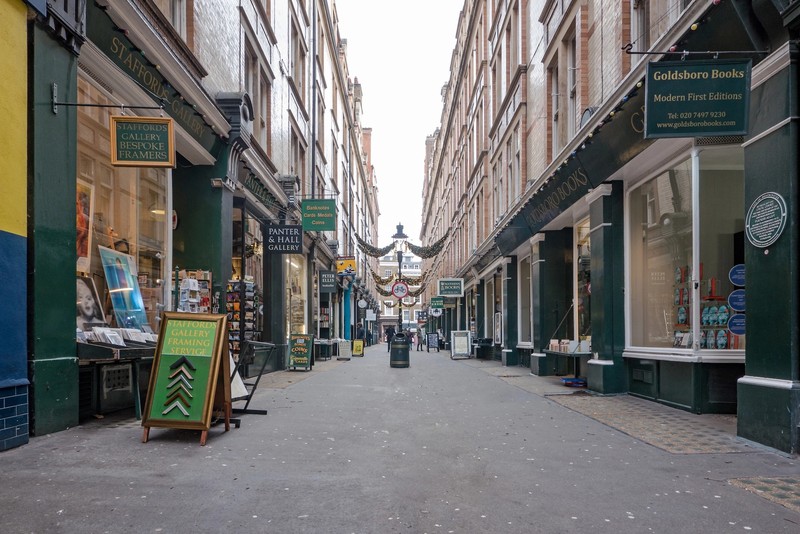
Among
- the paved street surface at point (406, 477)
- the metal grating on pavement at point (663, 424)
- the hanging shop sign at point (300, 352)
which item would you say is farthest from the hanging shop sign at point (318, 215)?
the paved street surface at point (406, 477)

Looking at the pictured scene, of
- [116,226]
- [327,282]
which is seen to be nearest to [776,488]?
[116,226]

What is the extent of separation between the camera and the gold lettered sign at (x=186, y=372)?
6.11m

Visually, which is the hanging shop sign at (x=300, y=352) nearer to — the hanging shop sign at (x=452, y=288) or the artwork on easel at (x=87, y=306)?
the artwork on easel at (x=87, y=306)

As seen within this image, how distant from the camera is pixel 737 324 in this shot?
8328mm

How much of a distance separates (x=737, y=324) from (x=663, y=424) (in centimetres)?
185

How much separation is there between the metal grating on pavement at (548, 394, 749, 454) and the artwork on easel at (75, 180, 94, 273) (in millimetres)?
6738

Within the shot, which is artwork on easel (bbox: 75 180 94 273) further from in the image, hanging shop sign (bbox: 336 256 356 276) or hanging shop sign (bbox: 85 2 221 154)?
hanging shop sign (bbox: 336 256 356 276)

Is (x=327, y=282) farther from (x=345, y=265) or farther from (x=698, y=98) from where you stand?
(x=698, y=98)

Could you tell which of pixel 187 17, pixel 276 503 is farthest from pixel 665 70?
pixel 187 17

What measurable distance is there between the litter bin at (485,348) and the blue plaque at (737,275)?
17352mm

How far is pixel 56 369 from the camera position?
6.21 m

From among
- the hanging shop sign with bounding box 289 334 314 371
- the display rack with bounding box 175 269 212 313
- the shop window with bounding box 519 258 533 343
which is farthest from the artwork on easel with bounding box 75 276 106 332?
the shop window with bounding box 519 258 533 343

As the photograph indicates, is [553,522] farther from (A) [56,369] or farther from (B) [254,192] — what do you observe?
(B) [254,192]

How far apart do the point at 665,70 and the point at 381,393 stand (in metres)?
7.20
